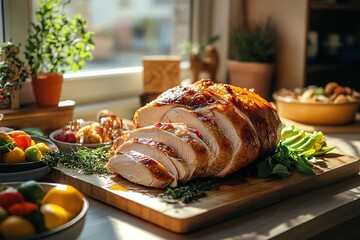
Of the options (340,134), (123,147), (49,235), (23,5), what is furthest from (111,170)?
(340,134)

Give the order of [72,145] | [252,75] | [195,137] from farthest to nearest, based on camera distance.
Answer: [252,75]
[72,145]
[195,137]

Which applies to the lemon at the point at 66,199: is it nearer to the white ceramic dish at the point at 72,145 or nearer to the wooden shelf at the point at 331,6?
the white ceramic dish at the point at 72,145

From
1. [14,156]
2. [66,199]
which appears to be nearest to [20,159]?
[14,156]

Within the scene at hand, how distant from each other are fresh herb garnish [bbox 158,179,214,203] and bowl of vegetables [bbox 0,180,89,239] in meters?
0.23

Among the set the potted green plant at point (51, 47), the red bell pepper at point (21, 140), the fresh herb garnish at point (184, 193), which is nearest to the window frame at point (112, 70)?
the potted green plant at point (51, 47)

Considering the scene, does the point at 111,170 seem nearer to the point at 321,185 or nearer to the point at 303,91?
the point at 321,185

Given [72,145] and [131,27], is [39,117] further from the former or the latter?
[131,27]

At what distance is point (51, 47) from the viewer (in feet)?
6.68

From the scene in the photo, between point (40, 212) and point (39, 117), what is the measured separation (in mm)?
894

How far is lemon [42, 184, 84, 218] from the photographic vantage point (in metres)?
1.20

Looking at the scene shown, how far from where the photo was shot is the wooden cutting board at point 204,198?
1.28 meters

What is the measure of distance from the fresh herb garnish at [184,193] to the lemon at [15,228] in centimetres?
37

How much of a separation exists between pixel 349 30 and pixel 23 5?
7.81 feet

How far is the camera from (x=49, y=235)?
109 cm
